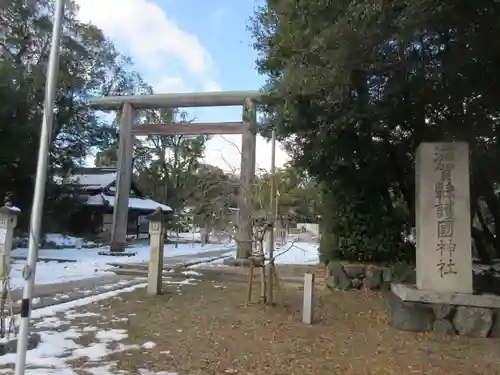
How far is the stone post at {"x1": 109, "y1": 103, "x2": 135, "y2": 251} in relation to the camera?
1717 centimetres

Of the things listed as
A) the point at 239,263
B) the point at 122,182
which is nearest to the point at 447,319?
the point at 239,263

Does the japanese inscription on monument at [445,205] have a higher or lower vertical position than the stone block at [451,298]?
higher

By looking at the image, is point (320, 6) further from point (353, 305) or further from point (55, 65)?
point (353, 305)

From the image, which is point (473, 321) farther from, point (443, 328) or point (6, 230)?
point (6, 230)

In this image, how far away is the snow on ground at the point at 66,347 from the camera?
166 inches

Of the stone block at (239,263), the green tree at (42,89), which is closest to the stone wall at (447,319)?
the stone block at (239,263)

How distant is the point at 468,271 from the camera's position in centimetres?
621

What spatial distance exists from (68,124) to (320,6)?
16.9m

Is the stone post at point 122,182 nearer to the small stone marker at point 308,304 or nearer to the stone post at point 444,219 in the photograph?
the small stone marker at point 308,304

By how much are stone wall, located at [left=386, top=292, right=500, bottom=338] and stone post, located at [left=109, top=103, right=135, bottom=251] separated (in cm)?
Answer: 1295

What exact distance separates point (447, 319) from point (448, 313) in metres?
0.08

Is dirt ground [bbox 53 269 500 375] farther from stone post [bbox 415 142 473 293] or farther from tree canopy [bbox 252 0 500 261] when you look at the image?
tree canopy [bbox 252 0 500 261]

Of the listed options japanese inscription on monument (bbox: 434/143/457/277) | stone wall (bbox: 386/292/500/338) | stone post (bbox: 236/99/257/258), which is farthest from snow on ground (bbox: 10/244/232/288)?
japanese inscription on monument (bbox: 434/143/457/277)

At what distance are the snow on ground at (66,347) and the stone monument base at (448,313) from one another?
11.9 ft
